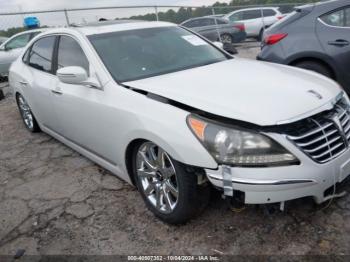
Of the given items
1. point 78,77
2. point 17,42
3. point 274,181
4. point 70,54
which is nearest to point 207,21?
point 17,42

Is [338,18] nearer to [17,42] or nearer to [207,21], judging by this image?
[17,42]

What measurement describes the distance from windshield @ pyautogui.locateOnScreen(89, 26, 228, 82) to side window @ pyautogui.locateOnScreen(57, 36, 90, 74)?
19 cm

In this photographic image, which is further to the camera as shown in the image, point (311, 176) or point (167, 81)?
point (167, 81)

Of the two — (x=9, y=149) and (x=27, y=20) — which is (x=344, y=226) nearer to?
(x=9, y=149)

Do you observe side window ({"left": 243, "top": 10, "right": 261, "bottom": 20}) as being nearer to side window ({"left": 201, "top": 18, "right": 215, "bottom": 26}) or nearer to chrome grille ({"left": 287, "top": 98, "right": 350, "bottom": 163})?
side window ({"left": 201, "top": 18, "right": 215, "bottom": 26})

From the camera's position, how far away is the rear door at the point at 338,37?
4266mm

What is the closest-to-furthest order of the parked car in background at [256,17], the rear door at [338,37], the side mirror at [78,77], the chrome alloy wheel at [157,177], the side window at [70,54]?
the chrome alloy wheel at [157,177]
the side mirror at [78,77]
the side window at [70,54]
the rear door at [338,37]
the parked car in background at [256,17]

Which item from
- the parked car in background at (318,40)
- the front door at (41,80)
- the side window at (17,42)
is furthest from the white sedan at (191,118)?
the side window at (17,42)

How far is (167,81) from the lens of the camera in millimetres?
Answer: 2824

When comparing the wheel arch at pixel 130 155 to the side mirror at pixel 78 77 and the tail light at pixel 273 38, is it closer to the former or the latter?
the side mirror at pixel 78 77

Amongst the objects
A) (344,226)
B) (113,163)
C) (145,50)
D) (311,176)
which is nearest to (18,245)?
(113,163)

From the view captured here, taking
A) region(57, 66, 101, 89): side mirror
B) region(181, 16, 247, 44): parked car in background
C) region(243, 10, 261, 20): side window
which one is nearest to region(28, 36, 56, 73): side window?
region(57, 66, 101, 89): side mirror

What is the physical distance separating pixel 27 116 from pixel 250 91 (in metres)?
3.92

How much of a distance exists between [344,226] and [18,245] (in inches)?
99.1
